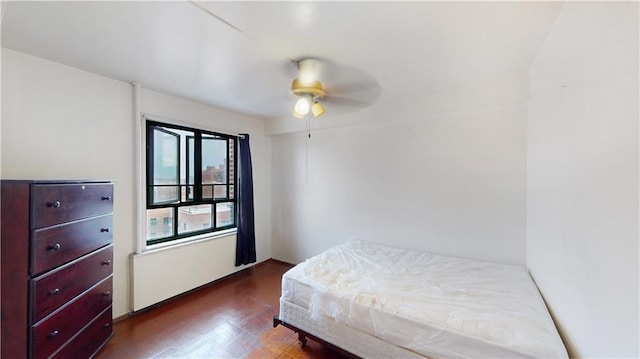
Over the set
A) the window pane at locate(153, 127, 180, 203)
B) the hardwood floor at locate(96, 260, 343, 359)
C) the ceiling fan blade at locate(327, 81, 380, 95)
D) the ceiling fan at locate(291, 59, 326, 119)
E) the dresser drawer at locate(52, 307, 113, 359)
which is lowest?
the hardwood floor at locate(96, 260, 343, 359)

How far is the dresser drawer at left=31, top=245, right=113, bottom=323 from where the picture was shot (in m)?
1.46

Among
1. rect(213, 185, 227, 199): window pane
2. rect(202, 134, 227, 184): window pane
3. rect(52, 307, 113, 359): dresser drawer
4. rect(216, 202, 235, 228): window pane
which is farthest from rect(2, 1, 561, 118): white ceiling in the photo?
Answer: rect(52, 307, 113, 359): dresser drawer

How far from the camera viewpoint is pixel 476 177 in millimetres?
2537

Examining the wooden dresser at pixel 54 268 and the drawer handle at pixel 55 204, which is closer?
the wooden dresser at pixel 54 268

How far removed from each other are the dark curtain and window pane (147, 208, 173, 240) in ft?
2.96

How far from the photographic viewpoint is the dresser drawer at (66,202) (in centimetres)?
146

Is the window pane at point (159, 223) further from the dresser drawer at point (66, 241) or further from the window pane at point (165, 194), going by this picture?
the dresser drawer at point (66, 241)

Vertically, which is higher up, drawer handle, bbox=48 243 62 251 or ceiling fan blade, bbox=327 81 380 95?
ceiling fan blade, bbox=327 81 380 95

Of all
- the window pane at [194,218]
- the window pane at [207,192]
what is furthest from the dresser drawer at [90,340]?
the window pane at [207,192]

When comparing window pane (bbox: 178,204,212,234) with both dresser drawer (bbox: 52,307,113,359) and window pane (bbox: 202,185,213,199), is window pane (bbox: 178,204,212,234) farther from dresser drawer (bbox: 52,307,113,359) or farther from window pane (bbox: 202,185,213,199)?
dresser drawer (bbox: 52,307,113,359)

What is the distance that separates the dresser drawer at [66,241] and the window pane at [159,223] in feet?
2.53

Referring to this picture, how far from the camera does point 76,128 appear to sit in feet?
7.14

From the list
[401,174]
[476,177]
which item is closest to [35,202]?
[401,174]

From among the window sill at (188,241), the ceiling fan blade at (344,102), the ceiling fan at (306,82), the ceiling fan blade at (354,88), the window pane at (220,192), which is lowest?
the window sill at (188,241)
